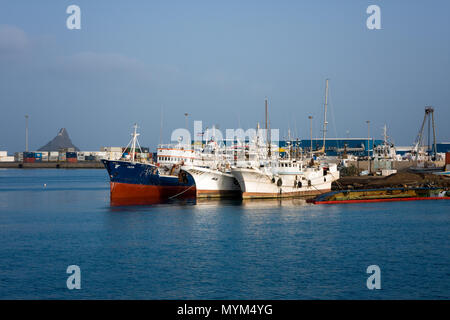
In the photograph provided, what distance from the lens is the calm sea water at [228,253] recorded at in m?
23.2

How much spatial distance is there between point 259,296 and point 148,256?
9.87 meters

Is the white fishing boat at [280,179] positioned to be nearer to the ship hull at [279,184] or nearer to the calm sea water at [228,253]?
the ship hull at [279,184]

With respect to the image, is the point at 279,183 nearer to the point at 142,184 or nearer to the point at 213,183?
the point at 213,183

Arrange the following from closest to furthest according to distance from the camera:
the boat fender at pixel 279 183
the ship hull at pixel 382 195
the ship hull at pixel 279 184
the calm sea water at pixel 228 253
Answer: the calm sea water at pixel 228 253, the ship hull at pixel 382 195, the ship hull at pixel 279 184, the boat fender at pixel 279 183

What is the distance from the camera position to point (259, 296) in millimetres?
22203

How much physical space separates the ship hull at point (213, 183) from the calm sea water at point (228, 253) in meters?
11.8

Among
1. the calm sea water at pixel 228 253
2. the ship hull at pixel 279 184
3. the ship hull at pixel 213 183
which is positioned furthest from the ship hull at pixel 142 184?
the ship hull at pixel 279 184

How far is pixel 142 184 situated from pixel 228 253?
36415 millimetres

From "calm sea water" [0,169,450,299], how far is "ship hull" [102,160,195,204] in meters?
10.1

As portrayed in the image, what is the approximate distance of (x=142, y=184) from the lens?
65.4 meters

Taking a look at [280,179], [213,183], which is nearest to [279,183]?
[280,179]

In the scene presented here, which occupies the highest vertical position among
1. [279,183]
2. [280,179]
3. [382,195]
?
[280,179]
